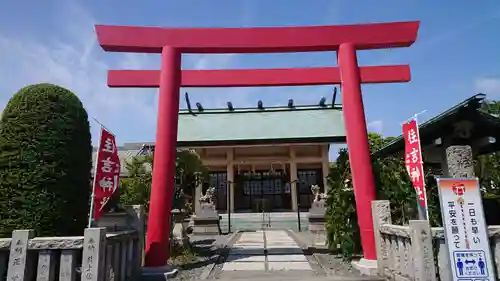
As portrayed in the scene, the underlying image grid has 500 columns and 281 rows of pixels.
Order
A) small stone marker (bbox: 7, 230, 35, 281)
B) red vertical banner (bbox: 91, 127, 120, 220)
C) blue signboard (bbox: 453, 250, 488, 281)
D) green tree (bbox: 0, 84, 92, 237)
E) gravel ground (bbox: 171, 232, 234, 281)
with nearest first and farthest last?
blue signboard (bbox: 453, 250, 488, 281)
small stone marker (bbox: 7, 230, 35, 281)
green tree (bbox: 0, 84, 92, 237)
red vertical banner (bbox: 91, 127, 120, 220)
gravel ground (bbox: 171, 232, 234, 281)

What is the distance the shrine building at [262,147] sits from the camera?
20.0 m

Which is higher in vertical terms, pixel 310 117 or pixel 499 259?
pixel 310 117

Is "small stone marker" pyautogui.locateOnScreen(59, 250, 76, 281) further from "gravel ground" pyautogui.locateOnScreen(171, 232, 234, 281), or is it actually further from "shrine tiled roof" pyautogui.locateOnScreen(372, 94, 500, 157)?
"shrine tiled roof" pyautogui.locateOnScreen(372, 94, 500, 157)

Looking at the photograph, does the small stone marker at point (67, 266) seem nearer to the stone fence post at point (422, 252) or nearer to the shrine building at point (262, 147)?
the stone fence post at point (422, 252)

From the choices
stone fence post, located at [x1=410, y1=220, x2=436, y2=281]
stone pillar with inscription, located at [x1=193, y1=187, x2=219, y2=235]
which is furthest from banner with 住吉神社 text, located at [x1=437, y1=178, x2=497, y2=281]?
stone pillar with inscription, located at [x1=193, y1=187, x2=219, y2=235]

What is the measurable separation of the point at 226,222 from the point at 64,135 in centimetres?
1453

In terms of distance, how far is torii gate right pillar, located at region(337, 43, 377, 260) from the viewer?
666 cm

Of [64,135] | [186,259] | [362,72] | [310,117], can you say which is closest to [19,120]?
[64,135]

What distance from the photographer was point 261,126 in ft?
69.3

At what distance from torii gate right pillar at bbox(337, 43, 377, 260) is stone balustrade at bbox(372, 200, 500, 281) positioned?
0.76 metres

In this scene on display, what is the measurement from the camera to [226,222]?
18734 mm

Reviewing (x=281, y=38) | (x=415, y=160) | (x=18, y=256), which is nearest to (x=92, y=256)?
(x=18, y=256)

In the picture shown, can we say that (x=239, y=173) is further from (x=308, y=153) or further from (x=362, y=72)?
(x=362, y=72)

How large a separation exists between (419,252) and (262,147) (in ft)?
58.6
